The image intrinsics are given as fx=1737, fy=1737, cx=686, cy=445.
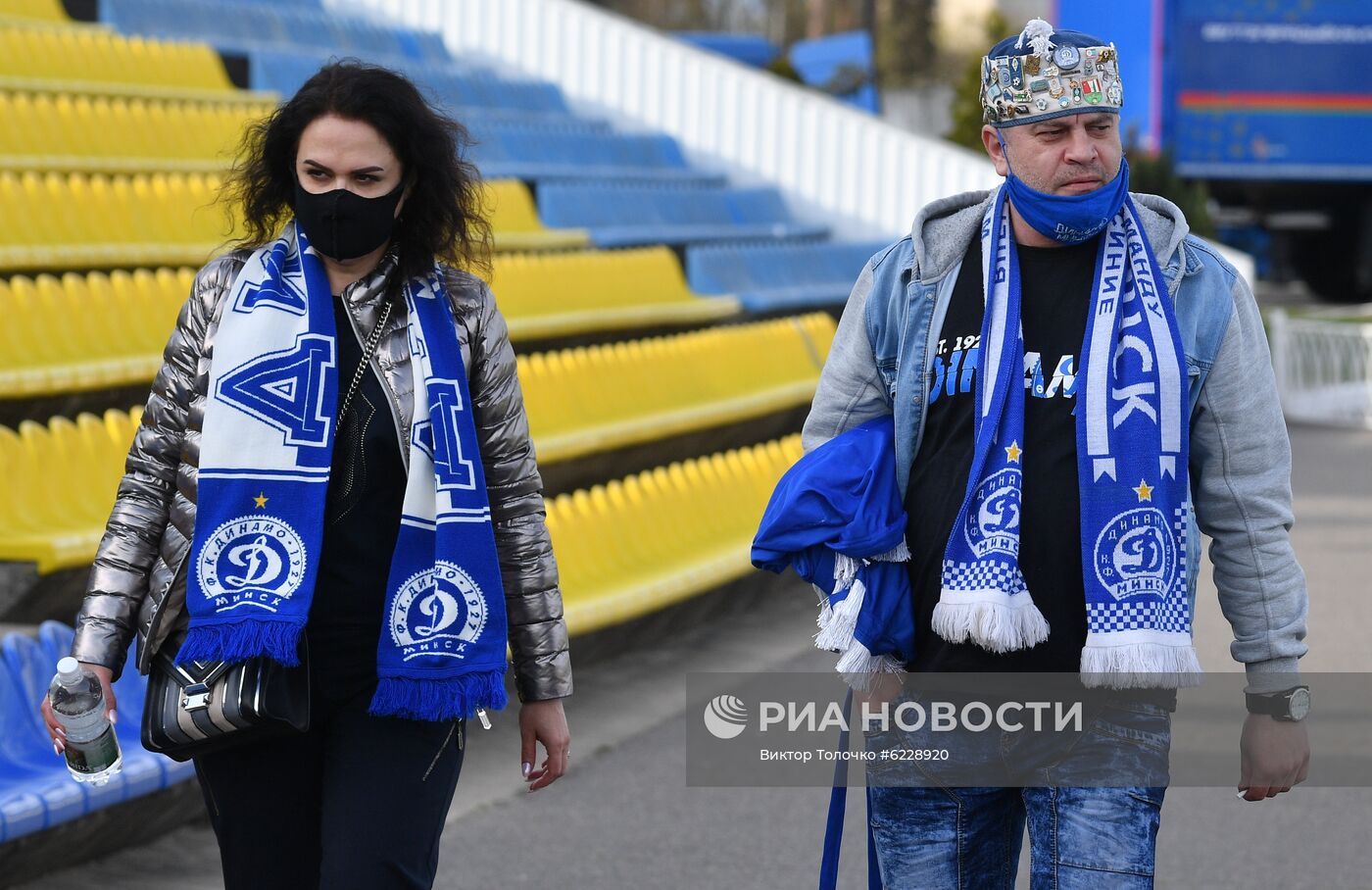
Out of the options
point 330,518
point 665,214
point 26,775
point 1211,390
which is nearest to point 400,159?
point 330,518

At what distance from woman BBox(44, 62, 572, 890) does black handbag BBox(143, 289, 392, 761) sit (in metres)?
0.03

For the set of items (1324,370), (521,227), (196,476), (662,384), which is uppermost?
(196,476)

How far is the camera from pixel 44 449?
5172 millimetres

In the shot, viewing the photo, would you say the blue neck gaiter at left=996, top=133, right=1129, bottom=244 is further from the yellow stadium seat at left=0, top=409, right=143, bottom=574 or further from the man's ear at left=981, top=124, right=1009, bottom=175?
the yellow stadium seat at left=0, top=409, right=143, bottom=574

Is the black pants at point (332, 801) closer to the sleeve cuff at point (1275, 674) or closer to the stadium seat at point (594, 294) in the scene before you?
the sleeve cuff at point (1275, 674)

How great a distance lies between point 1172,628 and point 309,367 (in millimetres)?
1281

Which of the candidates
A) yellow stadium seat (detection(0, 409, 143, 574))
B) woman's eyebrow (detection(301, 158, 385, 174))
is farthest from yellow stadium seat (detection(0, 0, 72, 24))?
woman's eyebrow (detection(301, 158, 385, 174))

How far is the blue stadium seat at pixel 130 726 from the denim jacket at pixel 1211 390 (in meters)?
2.12

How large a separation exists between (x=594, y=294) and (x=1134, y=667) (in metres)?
6.98

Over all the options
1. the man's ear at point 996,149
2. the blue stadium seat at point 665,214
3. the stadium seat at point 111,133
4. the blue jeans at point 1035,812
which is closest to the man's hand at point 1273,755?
the blue jeans at point 1035,812

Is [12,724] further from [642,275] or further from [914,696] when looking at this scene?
[642,275]

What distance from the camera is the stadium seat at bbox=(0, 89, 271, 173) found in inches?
324

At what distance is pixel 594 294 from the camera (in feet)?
30.1

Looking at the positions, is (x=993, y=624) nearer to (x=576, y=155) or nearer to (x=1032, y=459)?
(x=1032, y=459)
